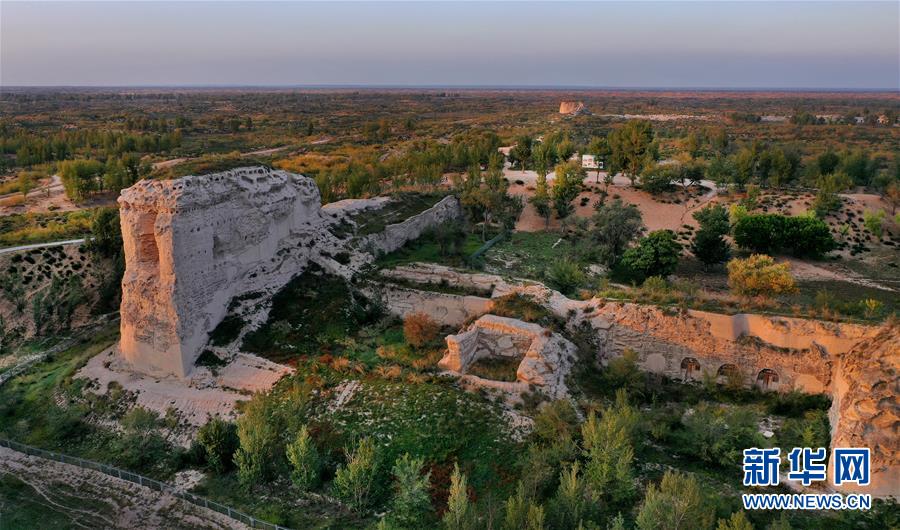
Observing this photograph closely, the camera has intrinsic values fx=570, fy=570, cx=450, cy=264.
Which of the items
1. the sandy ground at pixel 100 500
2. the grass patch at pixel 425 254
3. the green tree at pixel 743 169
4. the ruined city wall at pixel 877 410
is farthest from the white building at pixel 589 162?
the sandy ground at pixel 100 500

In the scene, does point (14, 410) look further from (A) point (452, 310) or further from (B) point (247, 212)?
(A) point (452, 310)

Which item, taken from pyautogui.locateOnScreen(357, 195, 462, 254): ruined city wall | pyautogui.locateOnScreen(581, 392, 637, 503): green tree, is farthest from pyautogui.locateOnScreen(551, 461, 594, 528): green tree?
pyautogui.locateOnScreen(357, 195, 462, 254): ruined city wall

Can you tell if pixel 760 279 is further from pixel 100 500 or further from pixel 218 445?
pixel 100 500

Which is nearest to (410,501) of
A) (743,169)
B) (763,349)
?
(763,349)

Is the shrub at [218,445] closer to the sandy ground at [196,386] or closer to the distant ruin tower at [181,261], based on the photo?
the sandy ground at [196,386]

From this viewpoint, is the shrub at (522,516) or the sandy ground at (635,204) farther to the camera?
the sandy ground at (635,204)
